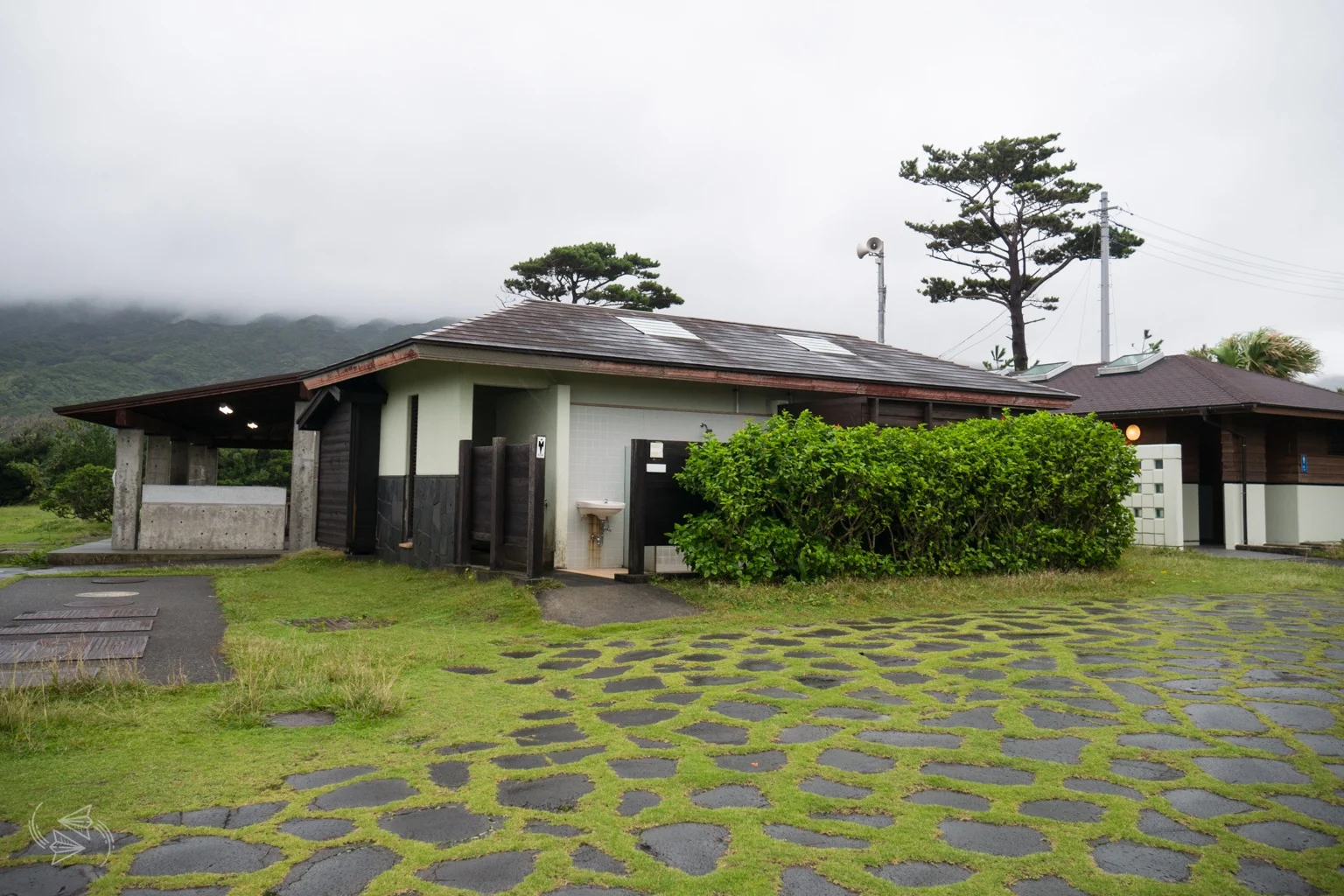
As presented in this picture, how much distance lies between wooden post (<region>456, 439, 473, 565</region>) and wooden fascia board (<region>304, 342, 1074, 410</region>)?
114 centimetres

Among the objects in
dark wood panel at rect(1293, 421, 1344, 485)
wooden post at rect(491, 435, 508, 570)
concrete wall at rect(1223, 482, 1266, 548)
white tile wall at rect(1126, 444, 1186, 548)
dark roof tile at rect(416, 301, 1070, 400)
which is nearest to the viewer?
wooden post at rect(491, 435, 508, 570)

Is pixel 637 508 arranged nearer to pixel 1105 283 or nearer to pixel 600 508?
pixel 600 508

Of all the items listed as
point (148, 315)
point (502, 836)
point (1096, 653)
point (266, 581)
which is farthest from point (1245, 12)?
point (148, 315)

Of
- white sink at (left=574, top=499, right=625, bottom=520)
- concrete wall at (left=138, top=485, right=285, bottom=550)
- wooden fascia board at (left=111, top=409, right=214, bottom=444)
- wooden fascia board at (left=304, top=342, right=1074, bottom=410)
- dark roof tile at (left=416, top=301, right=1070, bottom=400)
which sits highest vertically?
dark roof tile at (left=416, top=301, right=1070, bottom=400)

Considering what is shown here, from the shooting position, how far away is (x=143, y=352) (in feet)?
229

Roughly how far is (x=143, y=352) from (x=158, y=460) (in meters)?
61.4

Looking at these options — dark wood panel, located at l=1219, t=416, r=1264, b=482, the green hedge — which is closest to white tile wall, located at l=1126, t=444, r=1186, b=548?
dark wood panel, located at l=1219, t=416, r=1264, b=482

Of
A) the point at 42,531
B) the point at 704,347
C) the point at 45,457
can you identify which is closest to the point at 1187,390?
the point at 704,347

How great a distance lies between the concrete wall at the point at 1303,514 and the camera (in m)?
17.5

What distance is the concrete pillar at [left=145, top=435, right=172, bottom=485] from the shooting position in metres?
17.9

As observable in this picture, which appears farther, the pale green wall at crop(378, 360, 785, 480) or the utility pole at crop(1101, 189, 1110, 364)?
the utility pole at crop(1101, 189, 1110, 364)

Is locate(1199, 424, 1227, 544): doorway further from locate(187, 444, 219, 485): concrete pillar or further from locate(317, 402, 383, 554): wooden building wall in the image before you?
locate(187, 444, 219, 485): concrete pillar

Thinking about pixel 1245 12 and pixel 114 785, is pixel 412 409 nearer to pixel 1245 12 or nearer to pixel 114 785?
pixel 114 785

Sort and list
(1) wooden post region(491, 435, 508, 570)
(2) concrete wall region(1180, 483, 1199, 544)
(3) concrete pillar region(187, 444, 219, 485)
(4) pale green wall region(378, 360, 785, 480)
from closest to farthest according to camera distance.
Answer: (1) wooden post region(491, 435, 508, 570) → (4) pale green wall region(378, 360, 785, 480) → (2) concrete wall region(1180, 483, 1199, 544) → (3) concrete pillar region(187, 444, 219, 485)
